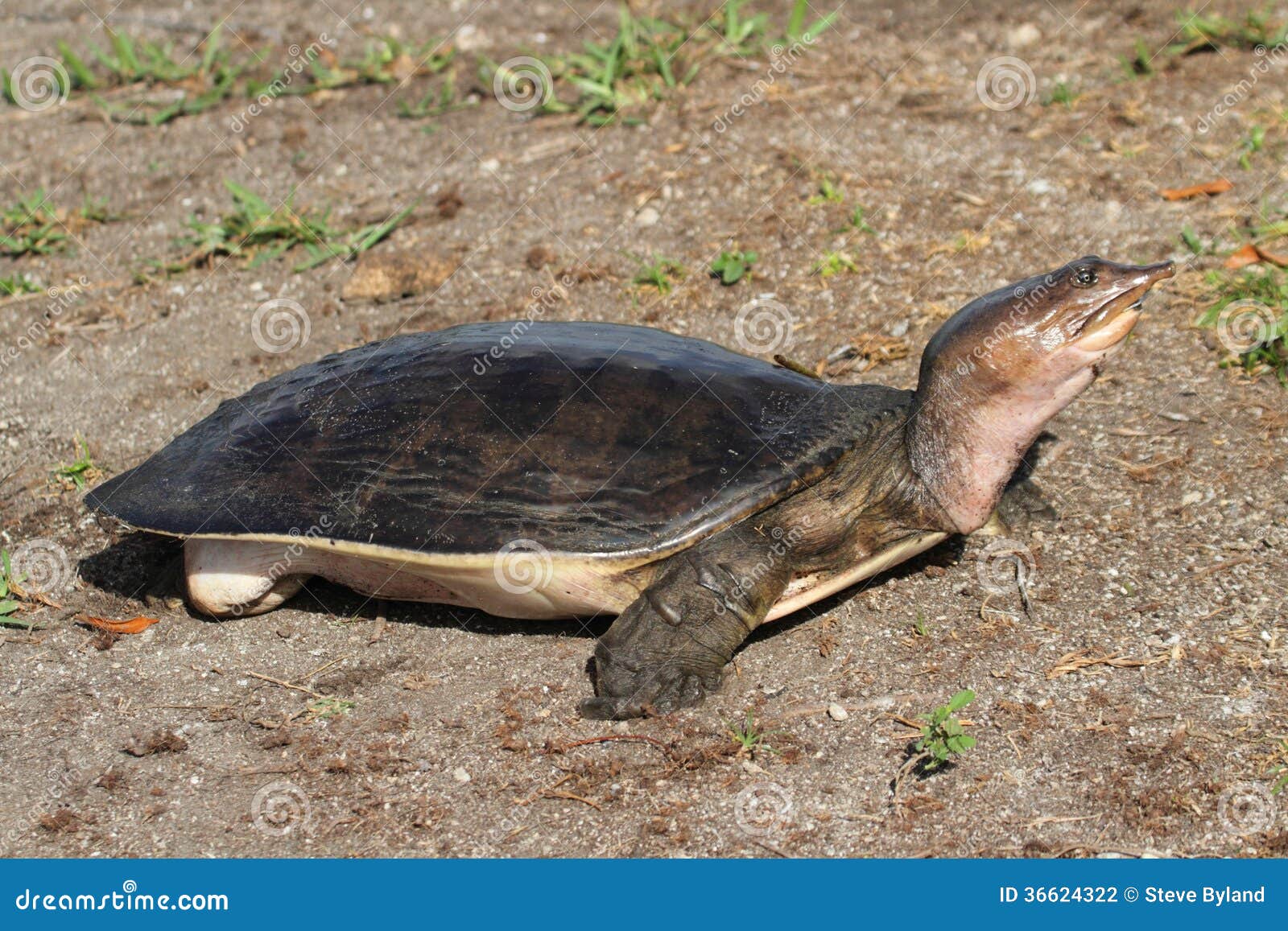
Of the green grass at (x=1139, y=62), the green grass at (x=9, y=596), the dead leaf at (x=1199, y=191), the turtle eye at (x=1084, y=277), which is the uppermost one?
the green grass at (x=1139, y=62)

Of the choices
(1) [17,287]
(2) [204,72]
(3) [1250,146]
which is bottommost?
(1) [17,287]

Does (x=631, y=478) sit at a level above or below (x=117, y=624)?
above

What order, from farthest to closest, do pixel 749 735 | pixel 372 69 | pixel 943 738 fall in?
pixel 372 69, pixel 749 735, pixel 943 738

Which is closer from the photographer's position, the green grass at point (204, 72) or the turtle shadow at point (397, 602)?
the turtle shadow at point (397, 602)

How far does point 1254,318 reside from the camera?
14.8 feet

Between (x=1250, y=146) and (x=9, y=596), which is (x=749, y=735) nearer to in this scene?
(x=9, y=596)

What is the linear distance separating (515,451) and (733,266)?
7.13ft

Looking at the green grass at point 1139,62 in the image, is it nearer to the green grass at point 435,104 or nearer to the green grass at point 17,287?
the green grass at point 435,104

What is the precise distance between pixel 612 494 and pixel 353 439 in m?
0.84

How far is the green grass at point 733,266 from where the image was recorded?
530 centimetres

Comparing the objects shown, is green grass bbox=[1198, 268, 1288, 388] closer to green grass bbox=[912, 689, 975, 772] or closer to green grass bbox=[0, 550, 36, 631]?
green grass bbox=[912, 689, 975, 772]

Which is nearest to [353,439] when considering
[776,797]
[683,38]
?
[776,797]

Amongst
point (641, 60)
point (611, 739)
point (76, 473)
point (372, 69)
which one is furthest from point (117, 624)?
point (372, 69)

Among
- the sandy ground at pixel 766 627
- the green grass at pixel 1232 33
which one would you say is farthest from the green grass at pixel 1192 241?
the green grass at pixel 1232 33
